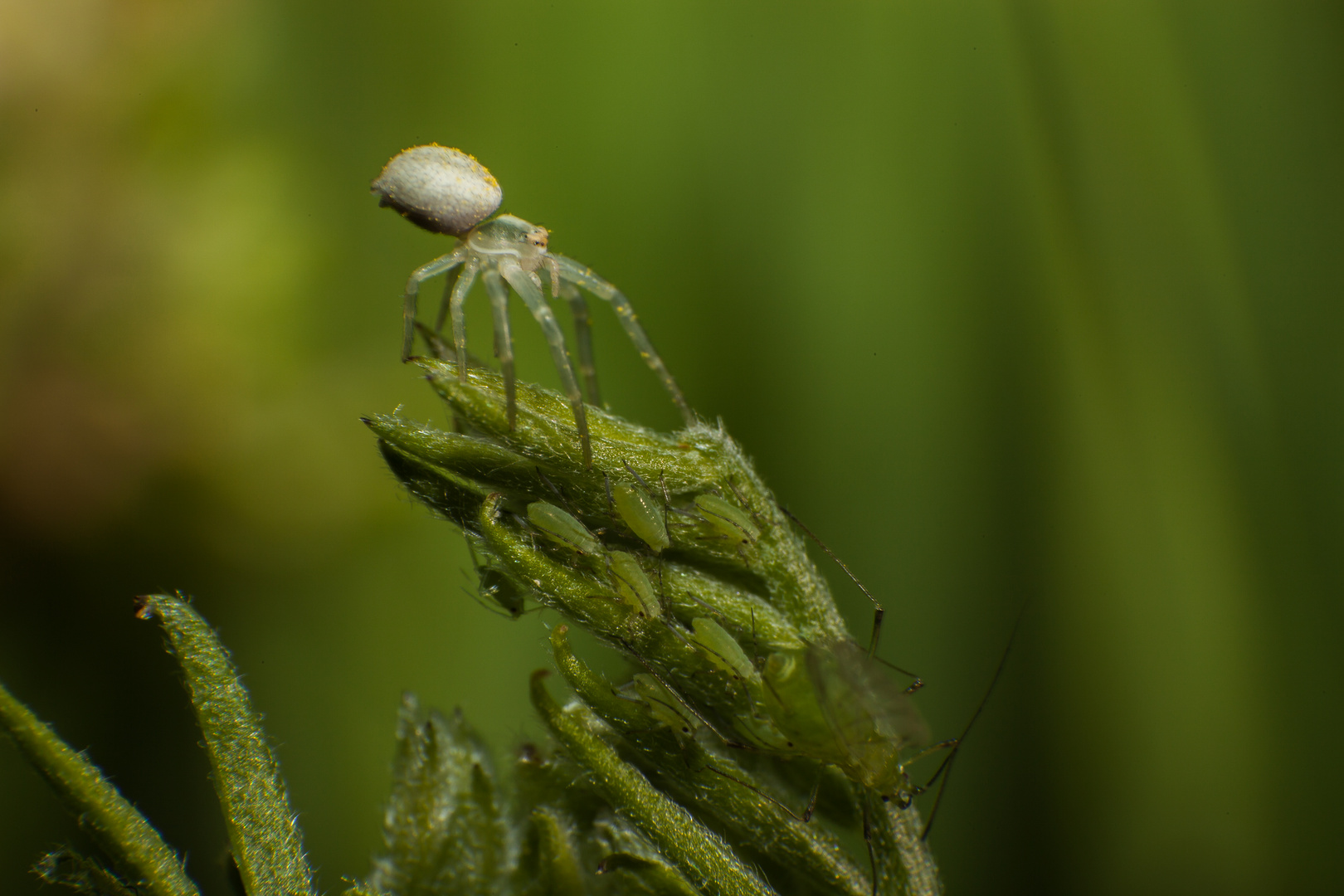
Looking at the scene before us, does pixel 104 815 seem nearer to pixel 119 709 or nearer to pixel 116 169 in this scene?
pixel 119 709

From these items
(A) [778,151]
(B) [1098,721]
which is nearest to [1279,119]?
(A) [778,151]

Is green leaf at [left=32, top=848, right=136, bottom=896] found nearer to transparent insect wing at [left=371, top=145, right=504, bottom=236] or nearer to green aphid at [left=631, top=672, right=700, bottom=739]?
green aphid at [left=631, top=672, right=700, bottom=739]

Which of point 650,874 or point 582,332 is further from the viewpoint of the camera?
point 582,332

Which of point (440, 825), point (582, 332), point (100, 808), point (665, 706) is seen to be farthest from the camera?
point (582, 332)

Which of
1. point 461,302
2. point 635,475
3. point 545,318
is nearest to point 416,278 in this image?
point 461,302

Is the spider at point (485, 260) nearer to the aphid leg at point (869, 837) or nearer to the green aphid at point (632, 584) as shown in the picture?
the green aphid at point (632, 584)

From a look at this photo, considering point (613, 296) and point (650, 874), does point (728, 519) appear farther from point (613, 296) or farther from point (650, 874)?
point (613, 296)
